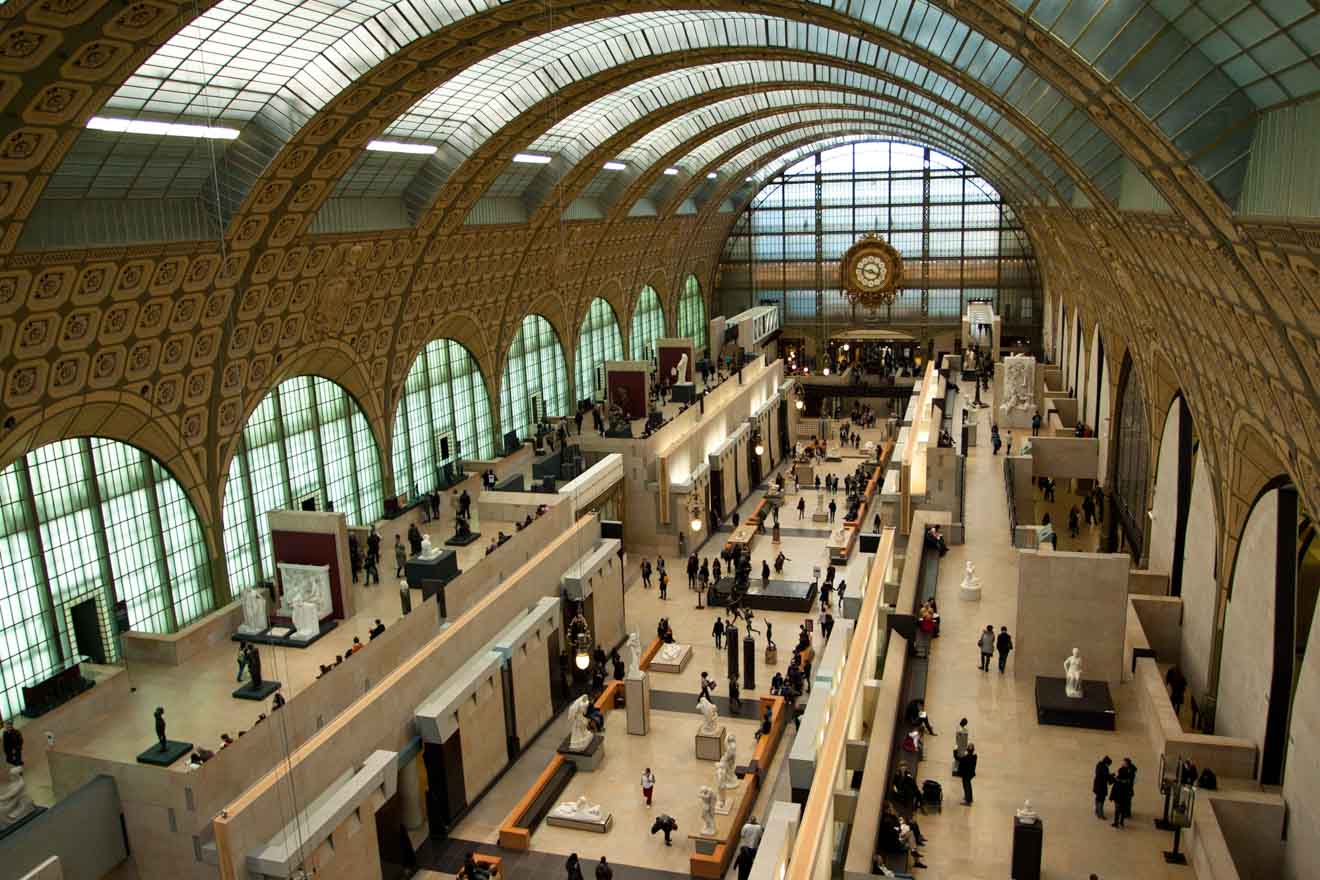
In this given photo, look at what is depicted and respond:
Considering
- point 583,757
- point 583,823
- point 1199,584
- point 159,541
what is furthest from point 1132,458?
point 159,541

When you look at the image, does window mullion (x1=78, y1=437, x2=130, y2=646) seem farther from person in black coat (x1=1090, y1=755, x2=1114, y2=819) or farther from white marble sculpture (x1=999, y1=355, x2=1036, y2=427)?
white marble sculpture (x1=999, y1=355, x2=1036, y2=427)

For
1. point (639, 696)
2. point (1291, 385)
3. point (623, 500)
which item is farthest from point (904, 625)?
point (623, 500)

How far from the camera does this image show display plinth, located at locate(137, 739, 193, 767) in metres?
16.1

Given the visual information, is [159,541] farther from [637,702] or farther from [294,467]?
[637,702]

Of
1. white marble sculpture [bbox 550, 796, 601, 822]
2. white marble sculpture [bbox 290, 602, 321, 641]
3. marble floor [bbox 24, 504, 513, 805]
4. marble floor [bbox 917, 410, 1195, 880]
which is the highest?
white marble sculpture [bbox 290, 602, 321, 641]

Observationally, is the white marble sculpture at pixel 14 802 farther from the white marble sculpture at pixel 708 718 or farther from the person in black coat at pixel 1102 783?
the person in black coat at pixel 1102 783

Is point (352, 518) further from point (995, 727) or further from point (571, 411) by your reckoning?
point (995, 727)

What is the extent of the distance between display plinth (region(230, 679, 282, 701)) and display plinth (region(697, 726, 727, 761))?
28.2 feet

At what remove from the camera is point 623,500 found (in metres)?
35.6

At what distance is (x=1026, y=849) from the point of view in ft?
45.3

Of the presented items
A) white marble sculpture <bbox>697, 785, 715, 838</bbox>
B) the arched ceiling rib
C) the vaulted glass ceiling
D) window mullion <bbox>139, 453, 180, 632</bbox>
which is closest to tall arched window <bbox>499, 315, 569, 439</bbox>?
the vaulted glass ceiling

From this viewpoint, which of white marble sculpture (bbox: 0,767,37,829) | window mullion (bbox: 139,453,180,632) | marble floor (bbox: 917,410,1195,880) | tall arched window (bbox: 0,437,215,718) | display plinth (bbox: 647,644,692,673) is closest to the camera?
marble floor (bbox: 917,410,1195,880)

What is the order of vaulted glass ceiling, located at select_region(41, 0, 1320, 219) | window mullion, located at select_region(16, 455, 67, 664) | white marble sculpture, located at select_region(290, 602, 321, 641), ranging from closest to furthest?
vaulted glass ceiling, located at select_region(41, 0, 1320, 219)
window mullion, located at select_region(16, 455, 67, 664)
white marble sculpture, located at select_region(290, 602, 321, 641)

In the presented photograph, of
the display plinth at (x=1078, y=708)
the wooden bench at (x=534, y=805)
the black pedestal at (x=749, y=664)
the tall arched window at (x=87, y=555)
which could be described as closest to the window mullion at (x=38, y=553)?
the tall arched window at (x=87, y=555)
